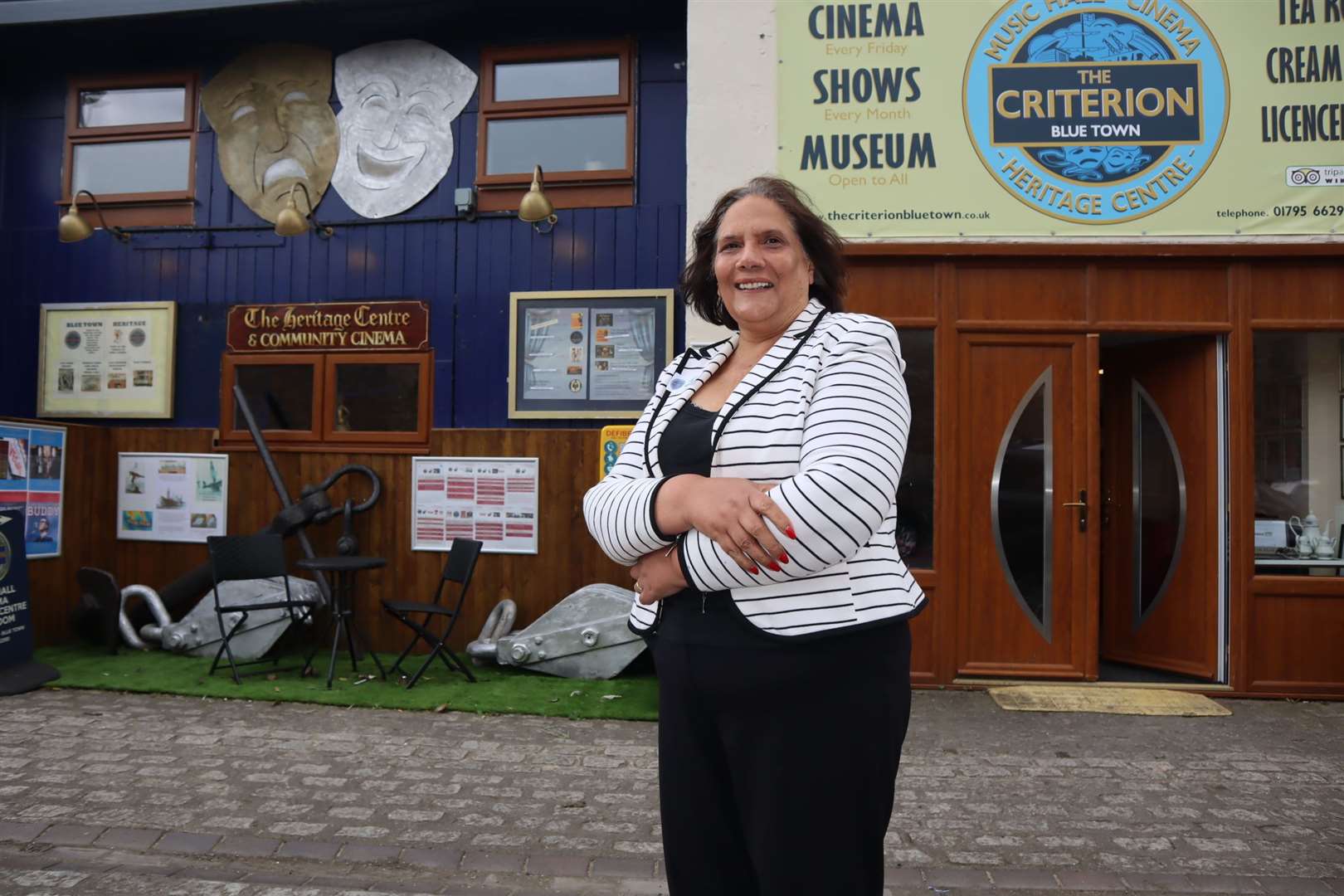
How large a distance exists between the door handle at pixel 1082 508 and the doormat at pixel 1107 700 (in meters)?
1.09

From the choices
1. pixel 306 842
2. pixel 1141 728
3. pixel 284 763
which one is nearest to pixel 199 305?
pixel 284 763

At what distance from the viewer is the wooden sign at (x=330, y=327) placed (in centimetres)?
709

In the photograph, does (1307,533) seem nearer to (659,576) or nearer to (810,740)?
(810,740)

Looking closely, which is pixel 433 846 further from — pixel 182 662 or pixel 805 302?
pixel 182 662

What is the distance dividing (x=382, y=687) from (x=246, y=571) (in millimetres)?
1398

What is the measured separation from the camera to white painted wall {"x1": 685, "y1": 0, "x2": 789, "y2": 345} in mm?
6004

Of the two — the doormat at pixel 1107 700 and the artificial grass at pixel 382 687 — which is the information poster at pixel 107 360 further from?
the doormat at pixel 1107 700

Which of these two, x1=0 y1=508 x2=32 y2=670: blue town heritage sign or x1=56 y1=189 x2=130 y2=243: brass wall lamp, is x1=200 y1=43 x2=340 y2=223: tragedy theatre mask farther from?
x1=0 y1=508 x2=32 y2=670: blue town heritage sign

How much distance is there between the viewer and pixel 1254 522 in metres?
5.86

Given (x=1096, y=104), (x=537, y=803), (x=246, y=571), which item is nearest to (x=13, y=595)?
(x=246, y=571)

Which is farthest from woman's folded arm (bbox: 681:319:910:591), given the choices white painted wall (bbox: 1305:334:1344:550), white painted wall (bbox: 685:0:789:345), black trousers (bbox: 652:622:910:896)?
white painted wall (bbox: 1305:334:1344:550)

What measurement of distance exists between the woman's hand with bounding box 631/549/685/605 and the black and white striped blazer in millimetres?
20

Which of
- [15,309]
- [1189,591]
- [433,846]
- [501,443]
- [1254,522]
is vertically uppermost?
[15,309]

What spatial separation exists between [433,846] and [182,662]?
406cm
